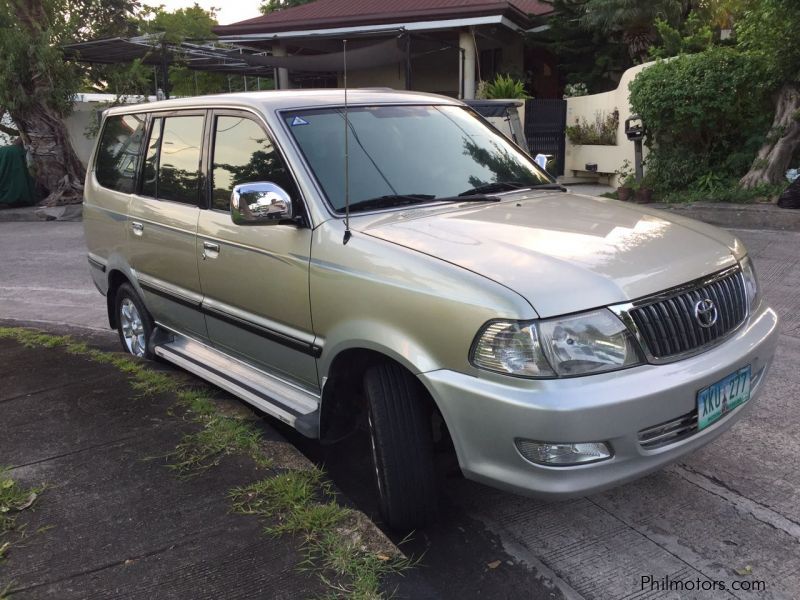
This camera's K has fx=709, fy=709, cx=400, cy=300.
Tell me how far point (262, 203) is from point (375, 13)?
50.7 ft

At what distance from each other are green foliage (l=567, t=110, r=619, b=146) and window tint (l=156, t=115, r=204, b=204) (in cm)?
1086

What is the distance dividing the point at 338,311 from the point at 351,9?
16878 millimetres

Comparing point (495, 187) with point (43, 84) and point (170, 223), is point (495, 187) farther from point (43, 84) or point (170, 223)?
point (43, 84)

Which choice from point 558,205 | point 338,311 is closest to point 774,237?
point 558,205

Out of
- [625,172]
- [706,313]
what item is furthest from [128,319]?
[625,172]

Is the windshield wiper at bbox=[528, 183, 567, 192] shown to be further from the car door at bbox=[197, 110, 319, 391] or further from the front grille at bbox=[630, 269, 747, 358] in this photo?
the car door at bbox=[197, 110, 319, 391]

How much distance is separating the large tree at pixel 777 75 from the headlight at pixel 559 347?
8.21 meters

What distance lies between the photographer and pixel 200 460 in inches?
A: 138

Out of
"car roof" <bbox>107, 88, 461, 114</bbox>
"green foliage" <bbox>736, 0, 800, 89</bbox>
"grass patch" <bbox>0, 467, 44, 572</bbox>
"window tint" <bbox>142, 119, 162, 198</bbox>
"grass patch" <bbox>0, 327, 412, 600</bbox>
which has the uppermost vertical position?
"green foliage" <bbox>736, 0, 800, 89</bbox>

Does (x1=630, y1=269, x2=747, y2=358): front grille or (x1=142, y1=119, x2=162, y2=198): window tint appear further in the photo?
(x1=142, y1=119, x2=162, y2=198): window tint

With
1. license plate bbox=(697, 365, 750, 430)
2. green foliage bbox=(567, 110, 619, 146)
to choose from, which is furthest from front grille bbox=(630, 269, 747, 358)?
green foliage bbox=(567, 110, 619, 146)

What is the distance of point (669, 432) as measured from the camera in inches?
102

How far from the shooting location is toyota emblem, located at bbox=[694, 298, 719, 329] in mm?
2719

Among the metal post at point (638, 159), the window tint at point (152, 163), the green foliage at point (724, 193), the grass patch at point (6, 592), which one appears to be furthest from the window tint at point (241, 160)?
the metal post at point (638, 159)
